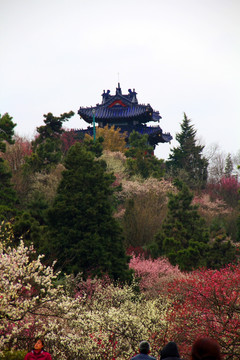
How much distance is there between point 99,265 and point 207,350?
47.8 feet

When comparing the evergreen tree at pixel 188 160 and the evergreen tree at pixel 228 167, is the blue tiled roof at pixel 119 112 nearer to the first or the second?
the evergreen tree at pixel 188 160

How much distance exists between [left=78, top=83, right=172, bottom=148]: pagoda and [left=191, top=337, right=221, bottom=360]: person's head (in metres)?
49.5

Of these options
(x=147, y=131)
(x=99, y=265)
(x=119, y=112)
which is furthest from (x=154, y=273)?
(x=119, y=112)

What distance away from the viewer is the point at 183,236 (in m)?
24.0

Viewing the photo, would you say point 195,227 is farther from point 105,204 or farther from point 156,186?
point 156,186

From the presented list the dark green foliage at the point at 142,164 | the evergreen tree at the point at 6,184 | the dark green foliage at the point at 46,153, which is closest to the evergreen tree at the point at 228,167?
the dark green foliage at the point at 142,164

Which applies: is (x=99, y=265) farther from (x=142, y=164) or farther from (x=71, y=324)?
(x=142, y=164)

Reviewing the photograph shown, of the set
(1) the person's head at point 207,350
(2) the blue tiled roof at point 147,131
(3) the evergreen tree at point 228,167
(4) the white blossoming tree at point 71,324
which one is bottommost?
(4) the white blossoming tree at point 71,324

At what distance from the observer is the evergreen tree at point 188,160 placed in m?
49.2

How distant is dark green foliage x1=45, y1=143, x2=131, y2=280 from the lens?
17.7m

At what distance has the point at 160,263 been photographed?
2109 centimetres

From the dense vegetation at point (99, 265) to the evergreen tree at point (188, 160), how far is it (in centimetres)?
1125

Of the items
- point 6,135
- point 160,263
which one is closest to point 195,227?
point 160,263

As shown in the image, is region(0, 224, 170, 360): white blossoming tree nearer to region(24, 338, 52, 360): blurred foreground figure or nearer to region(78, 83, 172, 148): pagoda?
region(24, 338, 52, 360): blurred foreground figure
